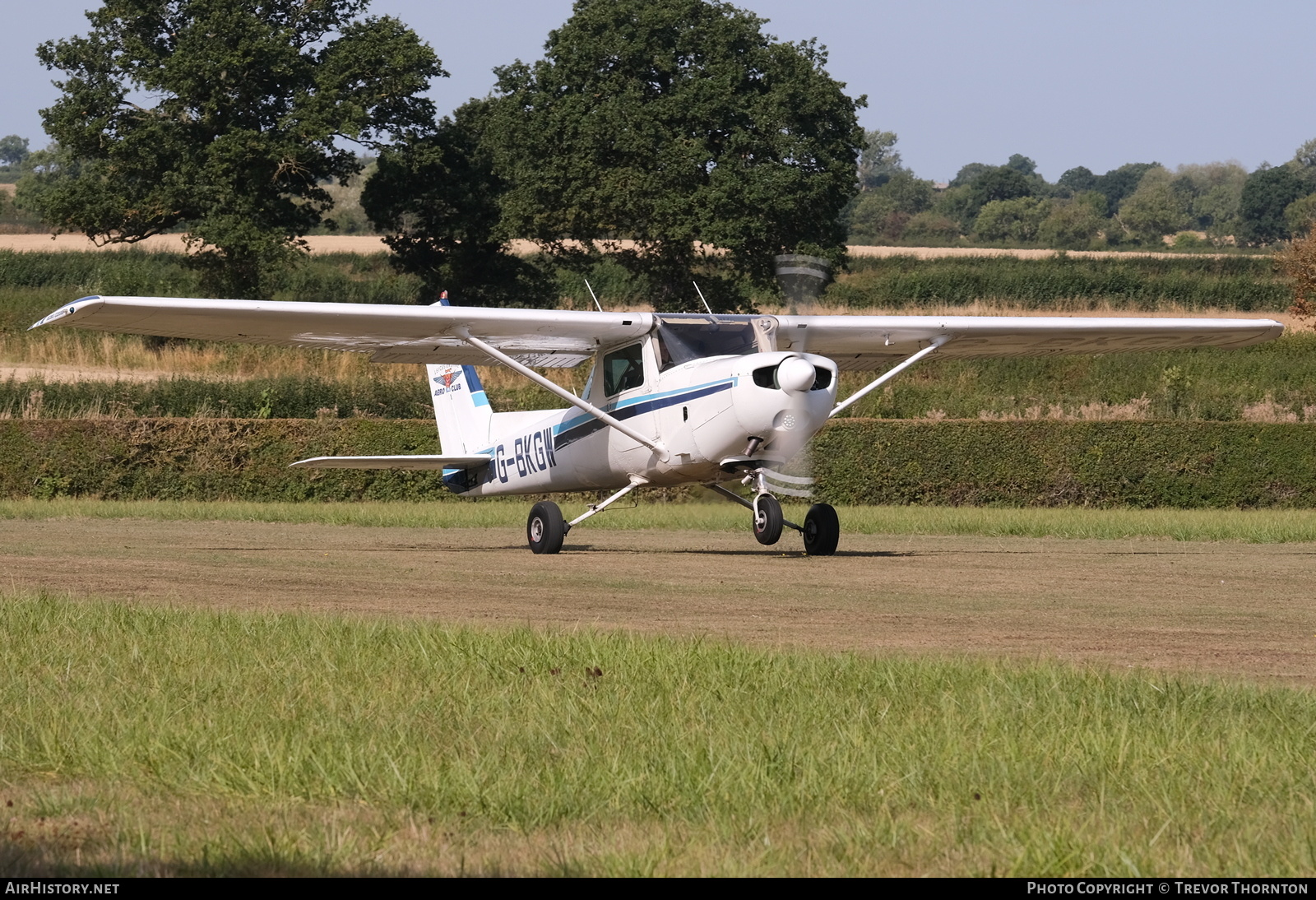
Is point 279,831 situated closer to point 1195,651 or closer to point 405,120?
point 1195,651

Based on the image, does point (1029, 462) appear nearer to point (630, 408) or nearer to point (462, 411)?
point (462, 411)

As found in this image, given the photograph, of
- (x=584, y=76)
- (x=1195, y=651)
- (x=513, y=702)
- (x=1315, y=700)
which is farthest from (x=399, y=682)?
(x=584, y=76)

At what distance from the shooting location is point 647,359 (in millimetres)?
15195

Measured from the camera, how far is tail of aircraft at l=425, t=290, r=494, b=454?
747 inches

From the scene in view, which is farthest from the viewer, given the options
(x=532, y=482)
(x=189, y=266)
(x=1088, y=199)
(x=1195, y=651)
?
(x=1088, y=199)

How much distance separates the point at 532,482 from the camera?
57.3 ft

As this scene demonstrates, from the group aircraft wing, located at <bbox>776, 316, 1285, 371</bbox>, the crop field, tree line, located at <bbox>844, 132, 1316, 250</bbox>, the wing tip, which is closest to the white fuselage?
aircraft wing, located at <bbox>776, 316, 1285, 371</bbox>

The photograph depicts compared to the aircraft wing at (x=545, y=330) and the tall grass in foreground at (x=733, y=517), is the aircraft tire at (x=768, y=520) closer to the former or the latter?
the aircraft wing at (x=545, y=330)

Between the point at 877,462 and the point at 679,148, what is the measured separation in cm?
2481

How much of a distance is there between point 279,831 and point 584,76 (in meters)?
51.4

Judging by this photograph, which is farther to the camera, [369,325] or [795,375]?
[369,325]

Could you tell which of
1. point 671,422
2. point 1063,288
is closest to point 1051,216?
point 1063,288

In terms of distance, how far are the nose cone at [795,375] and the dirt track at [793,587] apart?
1637 mm

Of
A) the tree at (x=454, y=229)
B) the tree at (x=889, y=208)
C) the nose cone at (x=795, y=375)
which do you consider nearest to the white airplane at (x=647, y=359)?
the nose cone at (x=795, y=375)
